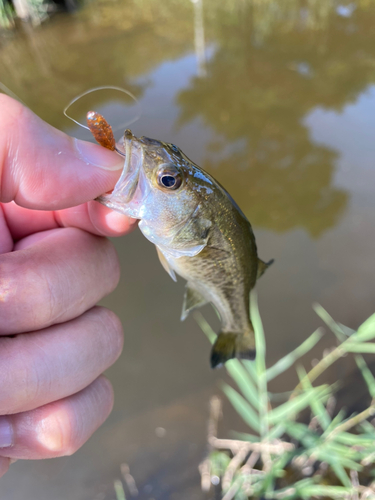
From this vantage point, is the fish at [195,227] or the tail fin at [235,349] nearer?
the fish at [195,227]

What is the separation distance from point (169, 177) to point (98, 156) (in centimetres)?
28

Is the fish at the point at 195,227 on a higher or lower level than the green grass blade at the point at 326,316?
higher

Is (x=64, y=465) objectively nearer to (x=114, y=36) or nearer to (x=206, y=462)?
(x=206, y=462)

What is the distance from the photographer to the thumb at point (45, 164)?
42.4 inches

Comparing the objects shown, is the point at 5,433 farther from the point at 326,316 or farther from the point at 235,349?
the point at 326,316

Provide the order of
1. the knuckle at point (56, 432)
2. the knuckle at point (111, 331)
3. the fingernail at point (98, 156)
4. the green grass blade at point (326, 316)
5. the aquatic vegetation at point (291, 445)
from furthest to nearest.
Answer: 1. the green grass blade at point (326, 316)
2. the aquatic vegetation at point (291, 445)
3. the knuckle at point (111, 331)
4. the knuckle at point (56, 432)
5. the fingernail at point (98, 156)

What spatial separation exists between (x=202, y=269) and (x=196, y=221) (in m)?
0.29

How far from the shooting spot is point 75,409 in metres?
1.40

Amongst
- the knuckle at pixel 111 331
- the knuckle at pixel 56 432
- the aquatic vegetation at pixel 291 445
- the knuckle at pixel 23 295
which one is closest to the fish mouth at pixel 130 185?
the knuckle at pixel 23 295

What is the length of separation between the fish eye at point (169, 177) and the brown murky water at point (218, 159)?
35 cm

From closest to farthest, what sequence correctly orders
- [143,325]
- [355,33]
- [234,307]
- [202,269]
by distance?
[202,269], [234,307], [143,325], [355,33]

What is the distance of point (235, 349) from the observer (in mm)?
1810

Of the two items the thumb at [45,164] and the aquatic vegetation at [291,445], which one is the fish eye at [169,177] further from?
the aquatic vegetation at [291,445]

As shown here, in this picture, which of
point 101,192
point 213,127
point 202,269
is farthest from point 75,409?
point 213,127
